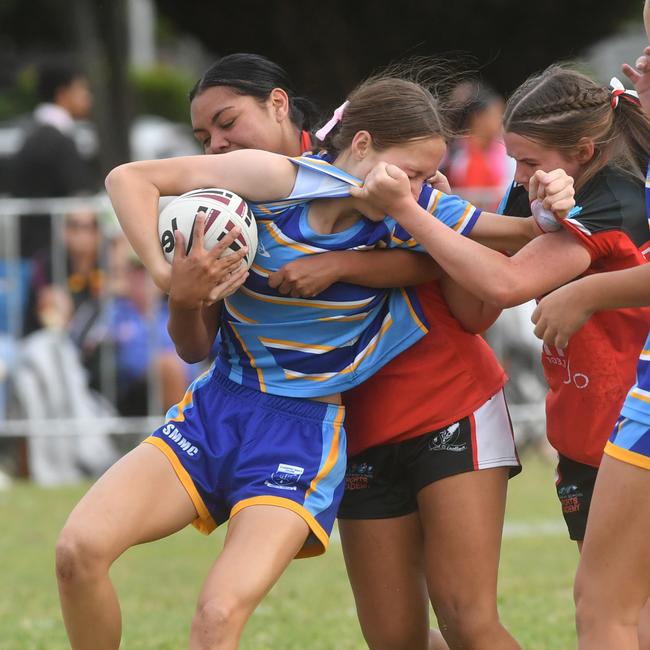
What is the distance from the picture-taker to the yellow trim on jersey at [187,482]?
13.4ft

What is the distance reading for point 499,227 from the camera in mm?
4176

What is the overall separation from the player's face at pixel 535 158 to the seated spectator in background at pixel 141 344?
6.78m

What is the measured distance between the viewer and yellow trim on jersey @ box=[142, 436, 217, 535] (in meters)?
4.07

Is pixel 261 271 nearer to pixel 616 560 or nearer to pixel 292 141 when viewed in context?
pixel 292 141

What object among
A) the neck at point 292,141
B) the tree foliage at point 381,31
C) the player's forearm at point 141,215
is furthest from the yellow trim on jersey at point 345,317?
the tree foliage at point 381,31

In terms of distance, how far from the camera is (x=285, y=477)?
13.3ft

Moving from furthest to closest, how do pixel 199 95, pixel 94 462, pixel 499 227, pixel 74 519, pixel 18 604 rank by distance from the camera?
pixel 94 462 → pixel 18 604 → pixel 199 95 → pixel 499 227 → pixel 74 519

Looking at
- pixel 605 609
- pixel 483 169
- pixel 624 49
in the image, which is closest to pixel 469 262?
pixel 605 609

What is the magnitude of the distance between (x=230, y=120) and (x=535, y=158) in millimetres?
981

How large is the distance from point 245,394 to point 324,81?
11042 millimetres

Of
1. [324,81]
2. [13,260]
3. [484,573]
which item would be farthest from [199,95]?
[324,81]

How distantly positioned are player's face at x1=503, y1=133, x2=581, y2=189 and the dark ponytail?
2.69 feet

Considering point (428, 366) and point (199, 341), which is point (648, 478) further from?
point (199, 341)

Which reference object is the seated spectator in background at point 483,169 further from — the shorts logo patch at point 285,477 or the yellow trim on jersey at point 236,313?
the shorts logo patch at point 285,477
